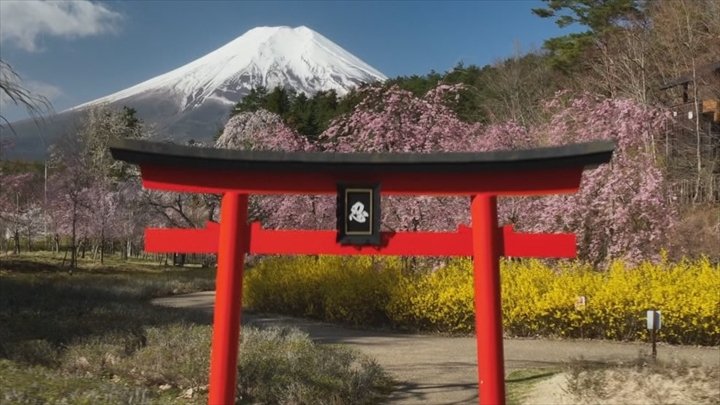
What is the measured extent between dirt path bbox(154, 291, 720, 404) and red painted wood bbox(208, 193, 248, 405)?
2401 millimetres

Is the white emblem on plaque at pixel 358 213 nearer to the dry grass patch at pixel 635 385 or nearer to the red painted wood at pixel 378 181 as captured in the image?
the red painted wood at pixel 378 181

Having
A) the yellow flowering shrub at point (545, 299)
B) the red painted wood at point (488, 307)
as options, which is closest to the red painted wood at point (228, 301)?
the red painted wood at point (488, 307)

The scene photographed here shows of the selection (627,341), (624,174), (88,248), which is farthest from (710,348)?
(88,248)

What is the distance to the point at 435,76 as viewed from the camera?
47.8m

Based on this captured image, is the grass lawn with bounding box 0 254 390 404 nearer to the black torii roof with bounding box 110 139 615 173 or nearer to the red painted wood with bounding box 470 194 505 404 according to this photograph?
the red painted wood with bounding box 470 194 505 404

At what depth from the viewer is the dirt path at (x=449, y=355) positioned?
25.1 ft

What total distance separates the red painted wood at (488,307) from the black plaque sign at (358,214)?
847 millimetres

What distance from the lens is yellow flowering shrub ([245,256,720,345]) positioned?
36.6ft

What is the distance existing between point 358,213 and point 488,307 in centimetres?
133

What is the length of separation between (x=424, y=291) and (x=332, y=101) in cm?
3682

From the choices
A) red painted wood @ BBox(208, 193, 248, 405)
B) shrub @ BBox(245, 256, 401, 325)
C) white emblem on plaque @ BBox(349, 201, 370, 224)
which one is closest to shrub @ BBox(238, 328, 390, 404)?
red painted wood @ BBox(208, 193, 248, 405)

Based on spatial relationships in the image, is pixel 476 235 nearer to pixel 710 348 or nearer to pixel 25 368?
pixel 25 368

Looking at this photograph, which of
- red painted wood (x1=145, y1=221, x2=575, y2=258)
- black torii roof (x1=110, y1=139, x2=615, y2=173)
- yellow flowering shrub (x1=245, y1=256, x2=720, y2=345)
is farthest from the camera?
yellow flowering shrub (x1=245, y1=256, x2=720, y2=345)

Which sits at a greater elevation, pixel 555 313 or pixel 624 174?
pixel 624 174
